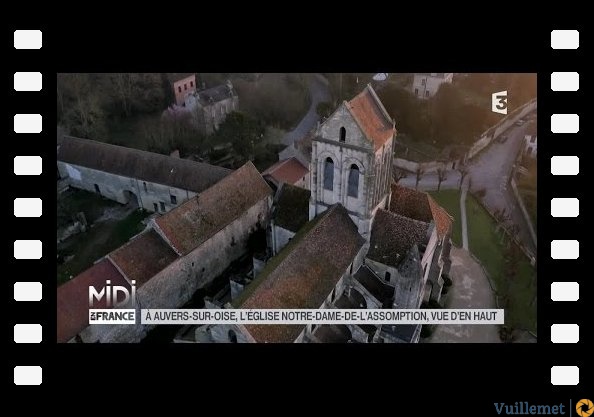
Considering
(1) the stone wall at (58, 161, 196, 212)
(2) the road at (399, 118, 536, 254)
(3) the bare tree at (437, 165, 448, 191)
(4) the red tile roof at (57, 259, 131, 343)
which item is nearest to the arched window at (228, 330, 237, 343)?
(4) the red tile roof at (57, 259, 131, 343)

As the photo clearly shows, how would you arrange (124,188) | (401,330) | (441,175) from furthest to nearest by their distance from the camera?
(441,175) → (124,188) → (401,330)

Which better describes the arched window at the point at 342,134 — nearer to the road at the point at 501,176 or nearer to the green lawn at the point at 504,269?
the green lawn at the point at 504,269

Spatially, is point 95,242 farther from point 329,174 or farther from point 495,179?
point 495,179

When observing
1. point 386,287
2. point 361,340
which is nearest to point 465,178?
point 386,287

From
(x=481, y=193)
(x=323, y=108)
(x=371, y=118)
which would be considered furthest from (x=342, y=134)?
(x=323, y=108)

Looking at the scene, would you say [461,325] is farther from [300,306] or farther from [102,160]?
[102,160]

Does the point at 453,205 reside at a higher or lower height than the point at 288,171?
lower
